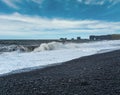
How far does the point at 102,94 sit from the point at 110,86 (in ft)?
2.71

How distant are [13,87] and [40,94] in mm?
1460

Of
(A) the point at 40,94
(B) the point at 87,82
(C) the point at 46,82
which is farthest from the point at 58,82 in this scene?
(A) the point at 40,94

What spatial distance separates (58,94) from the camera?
21.1ft

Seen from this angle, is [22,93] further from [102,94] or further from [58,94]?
[102,94]

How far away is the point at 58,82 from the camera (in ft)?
26.3

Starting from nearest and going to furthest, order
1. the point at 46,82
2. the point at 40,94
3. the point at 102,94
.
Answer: the point at 102,94
the point at 40,94
the point at 46,82

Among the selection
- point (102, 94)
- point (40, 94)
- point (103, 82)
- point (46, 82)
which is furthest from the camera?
point (46, 82)

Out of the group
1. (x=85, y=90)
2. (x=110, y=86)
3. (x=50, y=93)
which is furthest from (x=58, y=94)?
(x=110, y=86)

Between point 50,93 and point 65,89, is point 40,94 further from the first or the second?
point 65,89

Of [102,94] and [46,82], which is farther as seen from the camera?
[46,82]

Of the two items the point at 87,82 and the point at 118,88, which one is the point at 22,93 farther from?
the point at 118,88

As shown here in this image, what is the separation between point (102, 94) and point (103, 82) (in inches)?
56.2

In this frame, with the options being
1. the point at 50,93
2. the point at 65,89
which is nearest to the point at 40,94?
the point at 50,93

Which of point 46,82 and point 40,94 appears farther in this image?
point 46,82
